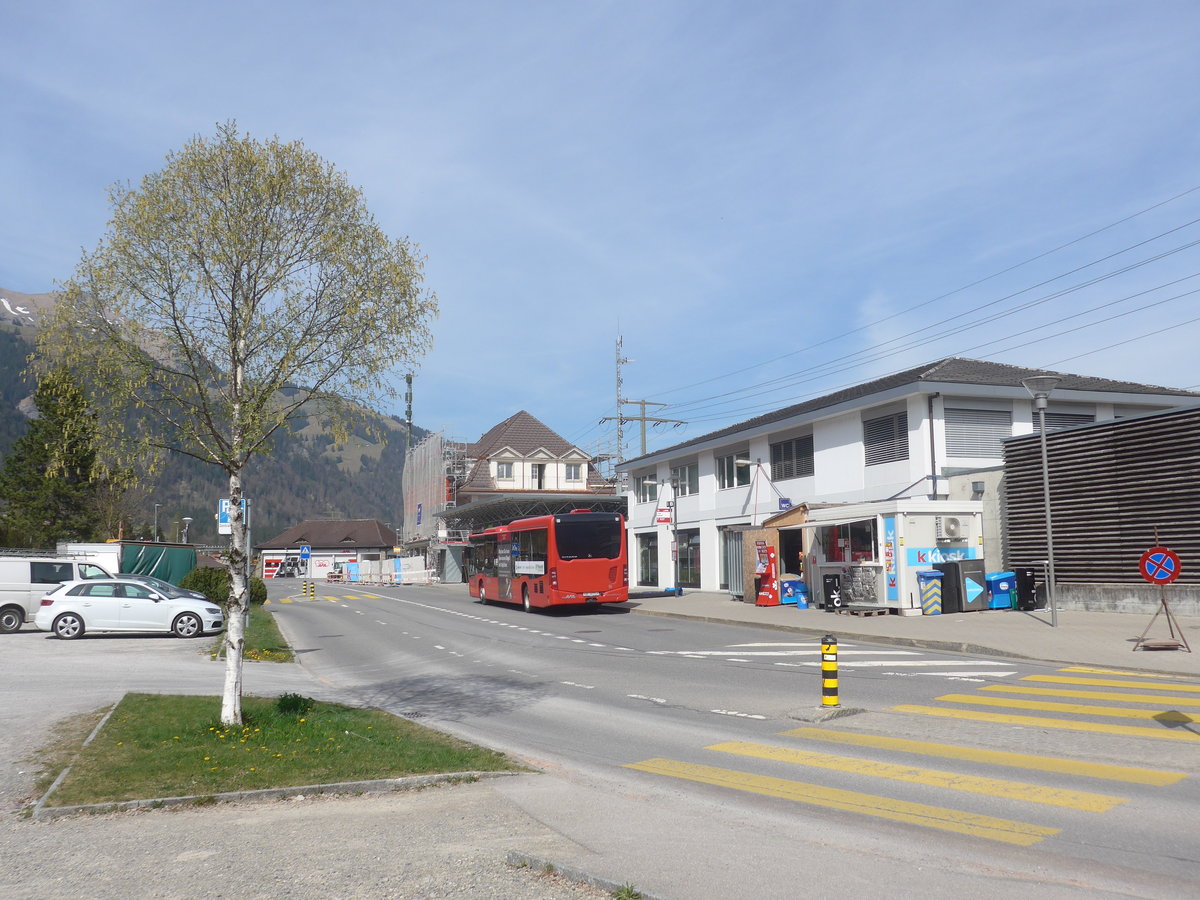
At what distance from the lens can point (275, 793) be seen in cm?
740

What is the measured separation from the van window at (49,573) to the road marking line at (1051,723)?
23.4 meters

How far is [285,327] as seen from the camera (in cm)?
1028

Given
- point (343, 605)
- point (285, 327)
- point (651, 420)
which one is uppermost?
point (651, 420)

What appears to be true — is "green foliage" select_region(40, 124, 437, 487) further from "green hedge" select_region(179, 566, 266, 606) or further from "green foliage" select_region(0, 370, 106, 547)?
"green foliage" select_region(0, 370, 106, 547)

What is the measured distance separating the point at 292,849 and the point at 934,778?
522 cm

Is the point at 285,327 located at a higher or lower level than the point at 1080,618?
higher

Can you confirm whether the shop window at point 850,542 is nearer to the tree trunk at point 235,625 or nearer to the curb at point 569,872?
the tree trunk at point 235,625

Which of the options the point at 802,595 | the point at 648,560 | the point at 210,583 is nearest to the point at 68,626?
the point at 210,583

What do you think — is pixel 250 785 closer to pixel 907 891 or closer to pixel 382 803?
pixel 382 803

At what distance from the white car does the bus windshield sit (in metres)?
11.0

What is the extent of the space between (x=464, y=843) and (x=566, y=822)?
0.83 metres

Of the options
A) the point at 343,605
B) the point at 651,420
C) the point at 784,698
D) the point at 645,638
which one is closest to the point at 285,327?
the point at 784,698

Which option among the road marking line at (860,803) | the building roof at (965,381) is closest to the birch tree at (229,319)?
the road marking line at (860,803)

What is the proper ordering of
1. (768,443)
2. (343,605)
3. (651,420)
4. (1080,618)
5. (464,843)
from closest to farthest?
1. (464,843)
2. (1080,618)
3. (768,443)
4. (343,605)
5. (651,420)
